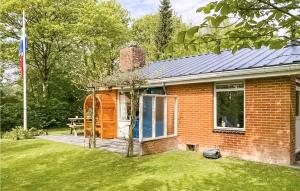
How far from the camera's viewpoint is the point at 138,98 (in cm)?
→ 1143

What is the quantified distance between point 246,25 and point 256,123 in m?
8.05

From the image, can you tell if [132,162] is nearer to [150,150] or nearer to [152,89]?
[150,150]

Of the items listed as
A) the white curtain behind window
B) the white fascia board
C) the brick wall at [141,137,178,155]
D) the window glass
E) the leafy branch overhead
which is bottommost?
the brick wall at [141,137,178,155]

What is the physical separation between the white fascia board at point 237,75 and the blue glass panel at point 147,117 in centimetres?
174

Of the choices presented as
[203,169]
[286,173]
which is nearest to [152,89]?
[203,169]

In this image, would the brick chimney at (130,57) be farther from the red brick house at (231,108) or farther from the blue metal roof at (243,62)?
the red brick house at (231,108)

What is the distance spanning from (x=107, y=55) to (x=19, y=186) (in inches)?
1043

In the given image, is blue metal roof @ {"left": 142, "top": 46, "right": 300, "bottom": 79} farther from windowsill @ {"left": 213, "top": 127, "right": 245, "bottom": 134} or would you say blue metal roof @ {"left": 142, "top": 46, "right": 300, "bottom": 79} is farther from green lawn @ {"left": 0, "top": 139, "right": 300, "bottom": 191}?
green lawn @ {"left": 0, "top": 139, "right": 300, "bottom": 191}

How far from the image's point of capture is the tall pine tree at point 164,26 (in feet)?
119

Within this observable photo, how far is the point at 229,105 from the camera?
11.2 metres

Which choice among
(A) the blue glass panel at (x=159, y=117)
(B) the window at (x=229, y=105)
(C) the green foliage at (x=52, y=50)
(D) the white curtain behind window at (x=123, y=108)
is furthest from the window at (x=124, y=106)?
(C) the green foliage at (x=52, y=50)

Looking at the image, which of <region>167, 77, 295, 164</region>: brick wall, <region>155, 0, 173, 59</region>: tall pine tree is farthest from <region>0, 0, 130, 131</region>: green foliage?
<region>167, 77, 295, 164</region>: brick wall

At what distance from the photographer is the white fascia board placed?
9164mm

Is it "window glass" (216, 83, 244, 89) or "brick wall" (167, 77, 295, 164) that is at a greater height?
"window glass" (216, 83, 244, 89)
